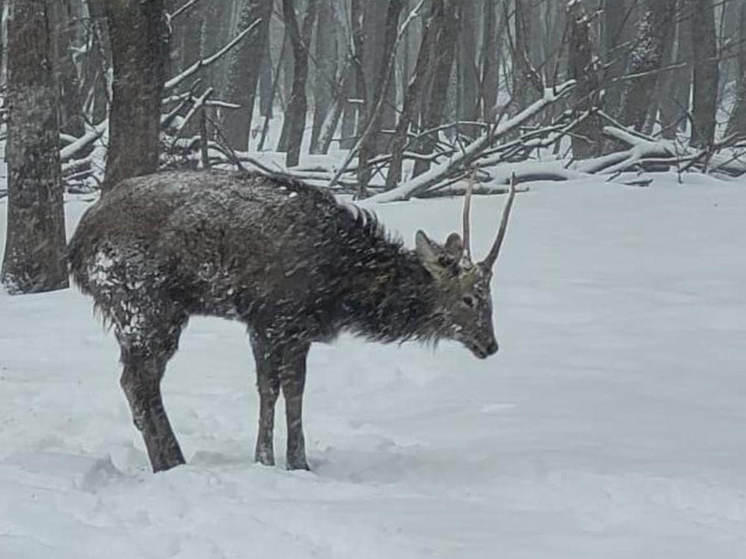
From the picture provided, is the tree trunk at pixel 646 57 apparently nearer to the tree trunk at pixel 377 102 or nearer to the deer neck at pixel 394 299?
the tree trunk at pixel 377 102

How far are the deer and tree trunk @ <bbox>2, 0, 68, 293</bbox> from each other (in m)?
5.06

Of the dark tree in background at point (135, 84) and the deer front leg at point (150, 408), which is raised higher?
the dark tree in background at point (135, 84)

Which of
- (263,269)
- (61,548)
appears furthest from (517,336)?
(61,548)

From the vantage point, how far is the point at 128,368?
6.43 meters

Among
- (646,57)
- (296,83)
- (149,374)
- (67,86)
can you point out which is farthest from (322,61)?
(149,374)

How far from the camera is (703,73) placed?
2020 cm

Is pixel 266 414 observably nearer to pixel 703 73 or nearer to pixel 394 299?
pixel 394 299

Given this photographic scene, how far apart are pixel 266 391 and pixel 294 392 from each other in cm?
14

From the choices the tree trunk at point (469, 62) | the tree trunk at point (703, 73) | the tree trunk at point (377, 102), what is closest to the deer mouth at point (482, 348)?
the tree trunk at point (377, 102)

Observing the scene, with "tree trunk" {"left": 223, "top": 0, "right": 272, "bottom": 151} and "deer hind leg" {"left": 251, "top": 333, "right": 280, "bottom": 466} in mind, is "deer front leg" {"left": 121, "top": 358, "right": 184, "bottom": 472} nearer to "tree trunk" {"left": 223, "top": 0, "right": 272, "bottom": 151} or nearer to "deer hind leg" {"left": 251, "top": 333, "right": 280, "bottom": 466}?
"deer hind leg" {"left": 251, "top": 333, "right": 280, "bottom": 466}

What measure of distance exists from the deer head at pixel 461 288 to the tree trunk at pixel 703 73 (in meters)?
12.4

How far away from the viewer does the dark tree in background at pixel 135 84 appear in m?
11.0

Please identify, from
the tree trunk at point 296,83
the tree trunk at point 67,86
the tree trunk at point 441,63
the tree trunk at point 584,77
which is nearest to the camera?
the tree trunk at point 584,77

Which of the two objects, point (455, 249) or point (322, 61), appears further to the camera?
point (322, 61)
